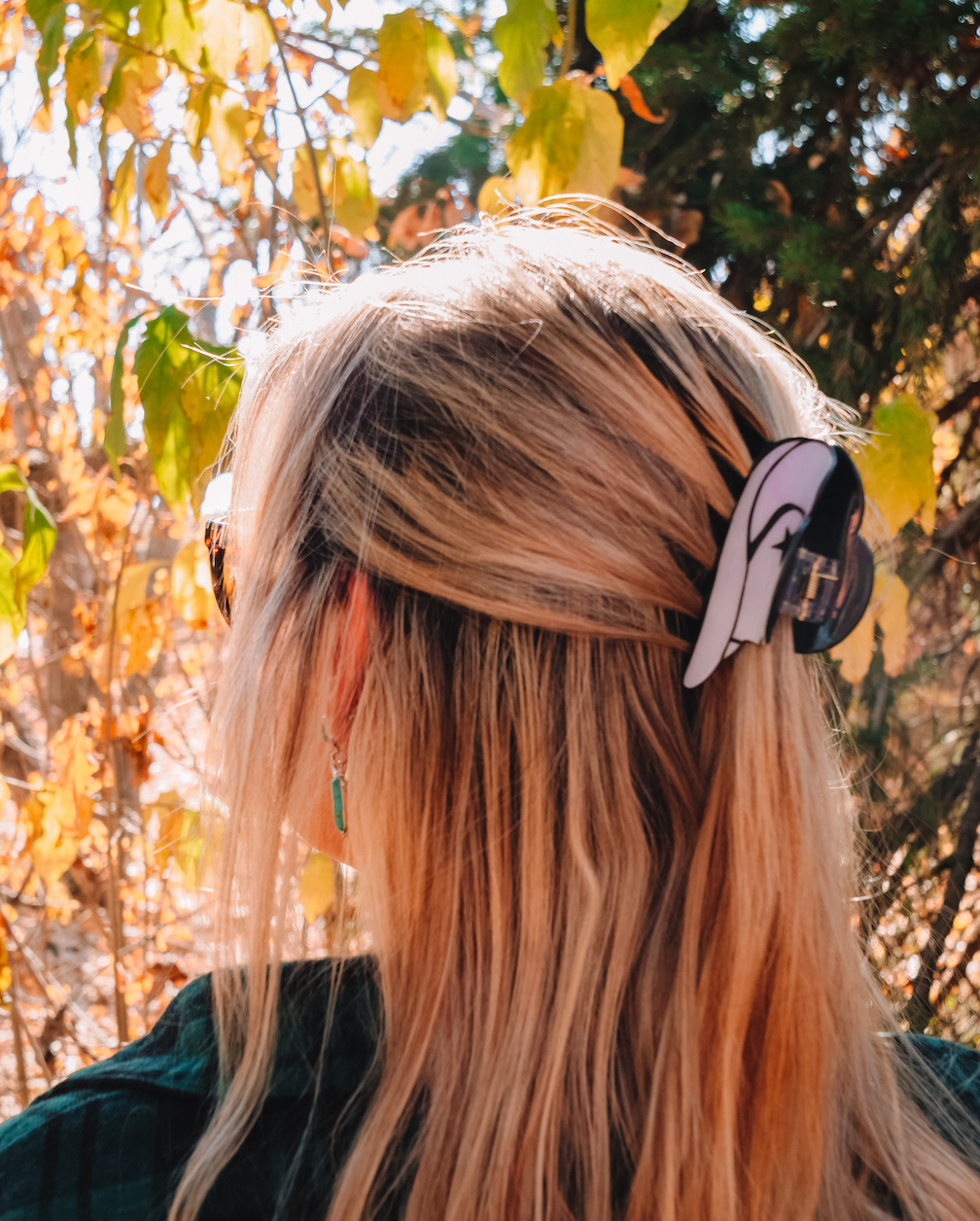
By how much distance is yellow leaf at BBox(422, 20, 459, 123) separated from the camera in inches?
41.8

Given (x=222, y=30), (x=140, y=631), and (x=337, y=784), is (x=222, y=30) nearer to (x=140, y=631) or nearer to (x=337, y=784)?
(x=337, y=784)

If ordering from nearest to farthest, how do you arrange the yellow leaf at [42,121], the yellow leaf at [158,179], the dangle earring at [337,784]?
the dangle earring at [337,784] < the yellow leaf at [158,179] < the yellow leaf at [42,121]

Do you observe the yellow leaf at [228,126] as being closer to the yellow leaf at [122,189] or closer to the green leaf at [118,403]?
the yellow leaf at [122,189]

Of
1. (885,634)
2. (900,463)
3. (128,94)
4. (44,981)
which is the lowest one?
(44,981)

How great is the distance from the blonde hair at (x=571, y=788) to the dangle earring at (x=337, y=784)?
1 cm

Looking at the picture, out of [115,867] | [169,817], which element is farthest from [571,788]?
[115,867]

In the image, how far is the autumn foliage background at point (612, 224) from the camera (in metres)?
0.95

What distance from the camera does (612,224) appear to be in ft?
5.25

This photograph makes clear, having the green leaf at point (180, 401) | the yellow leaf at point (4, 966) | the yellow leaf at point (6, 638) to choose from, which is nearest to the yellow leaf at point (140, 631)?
the yellow leaf at point (4, 966)

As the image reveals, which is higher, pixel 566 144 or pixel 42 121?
pixel 42 121

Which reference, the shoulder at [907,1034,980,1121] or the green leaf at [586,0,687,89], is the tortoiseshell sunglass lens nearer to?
the green leaf at [586,0,687,89]

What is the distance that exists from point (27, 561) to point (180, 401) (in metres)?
0.22

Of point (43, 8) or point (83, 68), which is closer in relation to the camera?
point (43, 8)

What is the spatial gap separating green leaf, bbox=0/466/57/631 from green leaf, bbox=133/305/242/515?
12cm
